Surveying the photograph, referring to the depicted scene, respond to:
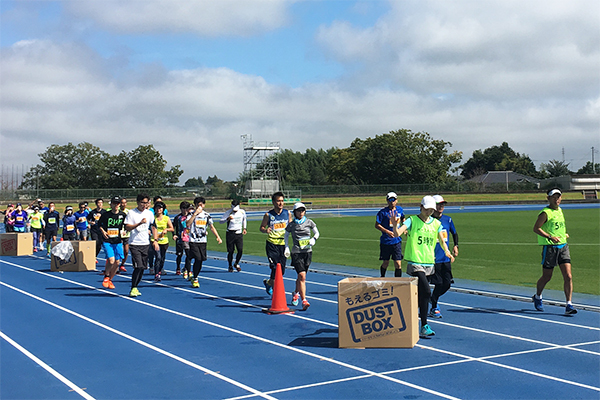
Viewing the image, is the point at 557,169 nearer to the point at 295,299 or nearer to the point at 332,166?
the point at 332,166

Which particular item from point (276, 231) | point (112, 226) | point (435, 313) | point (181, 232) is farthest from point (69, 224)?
point (435, 313)

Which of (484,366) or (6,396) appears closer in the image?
(6,396)

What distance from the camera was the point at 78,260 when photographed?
16328 millimetres

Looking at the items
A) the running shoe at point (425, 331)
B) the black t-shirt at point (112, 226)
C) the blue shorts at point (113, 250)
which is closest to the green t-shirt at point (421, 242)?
the running shoe at point (425, 331)

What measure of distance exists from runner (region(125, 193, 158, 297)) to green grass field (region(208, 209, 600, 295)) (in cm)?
591

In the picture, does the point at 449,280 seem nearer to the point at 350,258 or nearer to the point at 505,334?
the point at 505,334

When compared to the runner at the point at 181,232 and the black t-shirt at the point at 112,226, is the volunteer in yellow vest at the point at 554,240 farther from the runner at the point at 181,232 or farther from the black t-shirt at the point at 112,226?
the black t-shirt at the point at 112,226

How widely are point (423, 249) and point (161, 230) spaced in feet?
28.5

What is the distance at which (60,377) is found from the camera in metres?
6.43

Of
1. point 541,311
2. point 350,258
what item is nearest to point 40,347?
point 541,311

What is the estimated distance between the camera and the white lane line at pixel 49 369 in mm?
5914

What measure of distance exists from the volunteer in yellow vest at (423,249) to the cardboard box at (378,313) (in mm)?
386

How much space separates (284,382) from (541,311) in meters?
5.34

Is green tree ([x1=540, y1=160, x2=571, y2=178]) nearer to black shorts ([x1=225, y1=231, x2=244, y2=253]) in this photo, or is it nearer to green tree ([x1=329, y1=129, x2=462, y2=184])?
green tree ([x1=329, y1=129, x2=462, y2=184])
